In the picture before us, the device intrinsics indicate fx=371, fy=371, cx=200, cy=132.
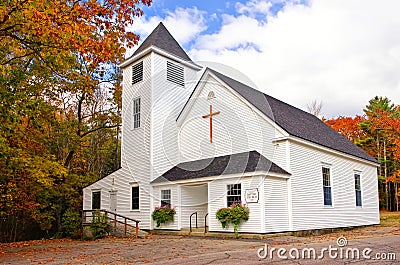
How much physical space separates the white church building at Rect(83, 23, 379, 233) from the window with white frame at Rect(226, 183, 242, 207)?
0.04 m

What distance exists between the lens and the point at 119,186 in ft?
62.0

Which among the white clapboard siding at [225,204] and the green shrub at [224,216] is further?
the green shrub at [224,216]

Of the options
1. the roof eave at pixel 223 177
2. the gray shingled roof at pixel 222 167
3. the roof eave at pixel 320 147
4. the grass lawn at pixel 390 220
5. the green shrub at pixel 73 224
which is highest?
the roof eave at pixel 320 147

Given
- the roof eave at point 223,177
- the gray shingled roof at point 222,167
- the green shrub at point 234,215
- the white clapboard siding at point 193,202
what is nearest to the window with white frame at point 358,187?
the roof eave at point 223,177

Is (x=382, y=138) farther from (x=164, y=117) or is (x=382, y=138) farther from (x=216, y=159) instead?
(x=164, y=117)

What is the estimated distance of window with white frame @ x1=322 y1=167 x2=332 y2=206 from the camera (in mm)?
16781

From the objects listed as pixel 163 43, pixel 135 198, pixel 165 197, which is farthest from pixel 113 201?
pixel 163 43

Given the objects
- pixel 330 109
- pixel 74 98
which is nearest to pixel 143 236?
pixel 74 98

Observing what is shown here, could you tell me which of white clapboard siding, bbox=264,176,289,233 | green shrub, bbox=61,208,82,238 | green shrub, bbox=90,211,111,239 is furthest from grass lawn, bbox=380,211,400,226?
green shrub, bbox=61,208,82,238

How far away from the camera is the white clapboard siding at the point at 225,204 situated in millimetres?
13320

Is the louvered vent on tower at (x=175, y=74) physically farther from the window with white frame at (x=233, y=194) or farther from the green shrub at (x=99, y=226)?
the green shrub at (x=99, y=226)

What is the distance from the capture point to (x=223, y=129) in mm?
16859

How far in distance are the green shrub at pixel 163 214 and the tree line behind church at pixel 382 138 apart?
25.4m

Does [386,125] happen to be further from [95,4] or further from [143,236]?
[95,4]
